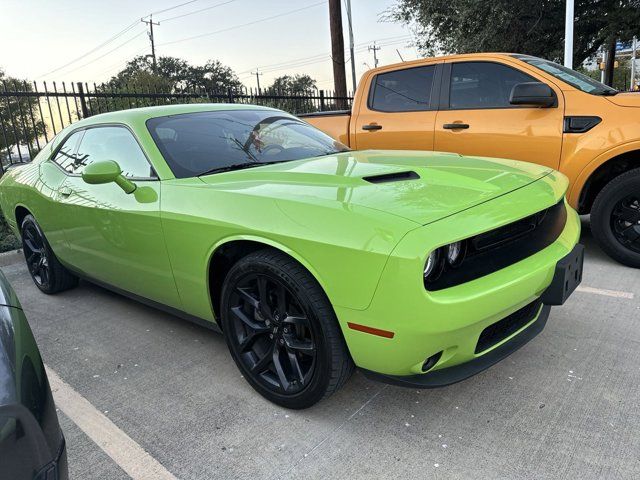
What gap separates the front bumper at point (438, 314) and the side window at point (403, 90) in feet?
10.5

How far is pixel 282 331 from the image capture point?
2.40 metres

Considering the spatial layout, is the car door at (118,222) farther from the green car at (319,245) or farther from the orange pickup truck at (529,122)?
the orange pickup truck at (529,122)

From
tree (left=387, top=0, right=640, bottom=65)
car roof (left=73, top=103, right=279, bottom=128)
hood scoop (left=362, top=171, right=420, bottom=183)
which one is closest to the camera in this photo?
hood scoop (left=362, top=171, right=420, bottom=183)

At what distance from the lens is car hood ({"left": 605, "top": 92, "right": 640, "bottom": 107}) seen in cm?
404

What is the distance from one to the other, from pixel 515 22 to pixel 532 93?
35.6ft

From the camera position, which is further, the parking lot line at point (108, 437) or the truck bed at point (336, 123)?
the truck bed at point (336, 123)

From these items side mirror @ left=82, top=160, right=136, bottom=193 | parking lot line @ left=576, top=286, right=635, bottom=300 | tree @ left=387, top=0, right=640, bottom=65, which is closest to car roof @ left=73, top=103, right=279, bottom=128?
side mirror @ left=82, top=160, right=136, bottom=193

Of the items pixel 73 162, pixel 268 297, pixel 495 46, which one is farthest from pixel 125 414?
pixel 495 46

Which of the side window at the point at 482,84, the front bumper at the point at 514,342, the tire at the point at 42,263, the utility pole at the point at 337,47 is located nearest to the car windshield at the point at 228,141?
the front bumper at the point at 514,342

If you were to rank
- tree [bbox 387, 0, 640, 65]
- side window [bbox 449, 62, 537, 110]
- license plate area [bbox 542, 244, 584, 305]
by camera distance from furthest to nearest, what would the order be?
tree [bbox 387, 0, 640, 65] < side window [bbox 449, 62, 537, 110] < license plate area [bbox 542, 244, 584, 305]

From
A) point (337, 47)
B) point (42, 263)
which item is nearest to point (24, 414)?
point (42, 263)

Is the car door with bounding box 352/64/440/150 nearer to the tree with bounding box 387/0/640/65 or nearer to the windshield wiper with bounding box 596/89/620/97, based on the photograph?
the windshield wiper with bounding box 596/89/620/97

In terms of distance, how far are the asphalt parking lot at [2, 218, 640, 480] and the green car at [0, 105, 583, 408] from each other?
0.24 m

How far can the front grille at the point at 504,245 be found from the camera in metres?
2.06
